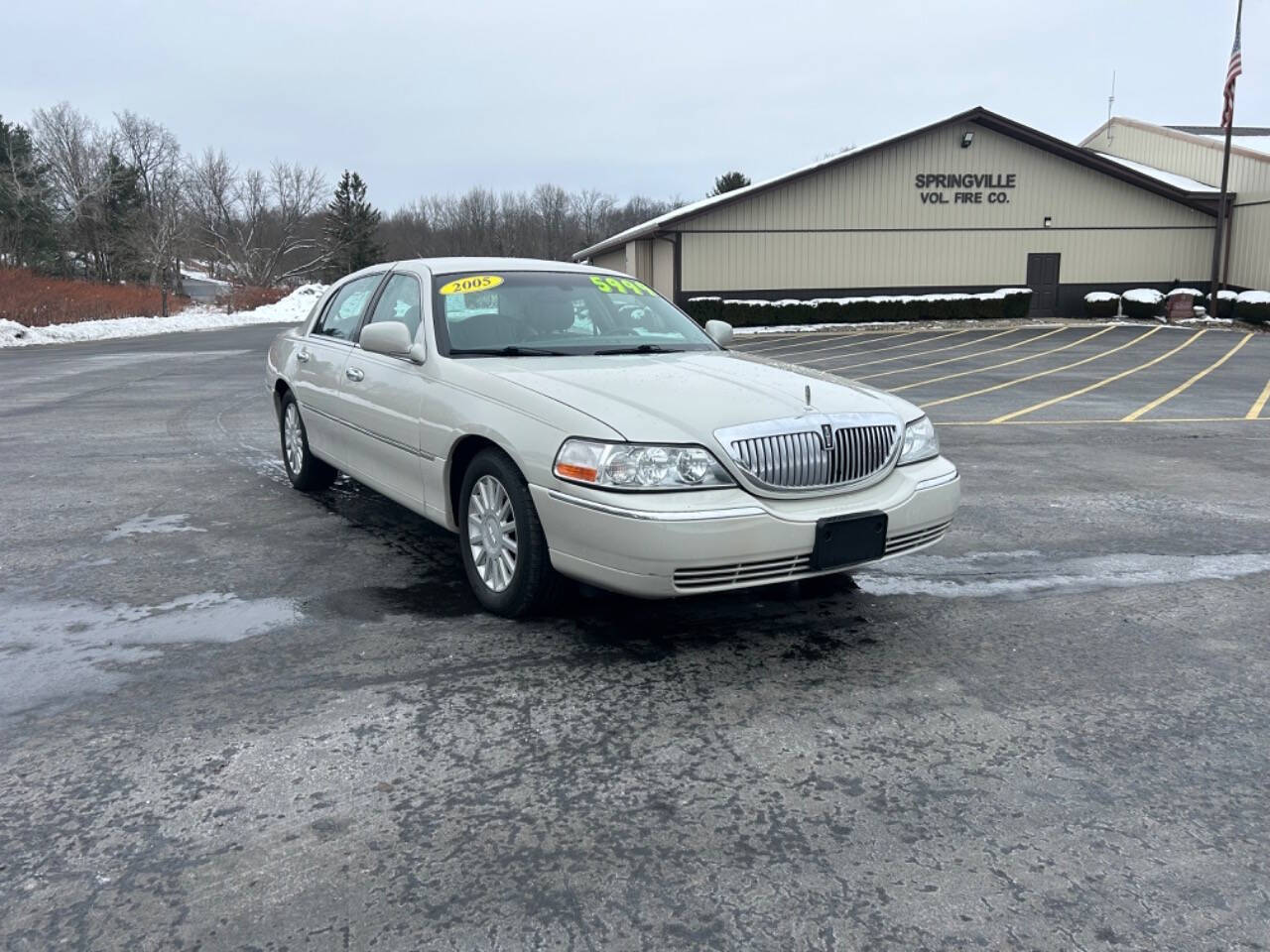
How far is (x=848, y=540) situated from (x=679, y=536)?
2.46ft

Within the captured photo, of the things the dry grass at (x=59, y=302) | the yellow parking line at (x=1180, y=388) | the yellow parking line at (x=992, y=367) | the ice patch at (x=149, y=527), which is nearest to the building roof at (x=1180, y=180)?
the yellow parking line at (x=992, y=367)

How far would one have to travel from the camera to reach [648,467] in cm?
377

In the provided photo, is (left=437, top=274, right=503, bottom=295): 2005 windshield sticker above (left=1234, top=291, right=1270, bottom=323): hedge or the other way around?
above

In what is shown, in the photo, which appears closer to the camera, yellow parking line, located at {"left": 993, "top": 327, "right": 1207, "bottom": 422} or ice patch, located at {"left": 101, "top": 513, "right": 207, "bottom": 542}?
ice patch, located at {"left": 101, "top": 513, "right": 207, "bottom": 542}

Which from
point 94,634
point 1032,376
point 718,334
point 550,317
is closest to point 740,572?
point 550,317

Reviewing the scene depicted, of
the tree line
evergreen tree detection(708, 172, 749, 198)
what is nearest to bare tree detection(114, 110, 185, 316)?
the tree line

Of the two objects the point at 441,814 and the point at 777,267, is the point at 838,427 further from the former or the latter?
the point at 777,267

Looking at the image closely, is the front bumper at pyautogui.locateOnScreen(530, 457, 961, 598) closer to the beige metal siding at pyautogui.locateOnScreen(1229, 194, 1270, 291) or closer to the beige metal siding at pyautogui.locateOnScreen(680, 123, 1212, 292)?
the beige metal siding at pyautogui.locateOnScreen(680, 123, 1212, 292)

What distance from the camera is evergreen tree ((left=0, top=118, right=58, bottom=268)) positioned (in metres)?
49.9

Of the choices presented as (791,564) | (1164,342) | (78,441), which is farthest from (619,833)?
(1164,342)

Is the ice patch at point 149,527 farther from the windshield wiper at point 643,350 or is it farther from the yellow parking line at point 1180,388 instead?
the yellow parking line at point 1180,388

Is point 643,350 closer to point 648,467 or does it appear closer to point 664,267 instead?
point 648,467

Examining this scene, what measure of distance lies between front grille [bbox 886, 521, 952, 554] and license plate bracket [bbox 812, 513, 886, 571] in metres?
0.08

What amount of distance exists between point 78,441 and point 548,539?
7.21 m
